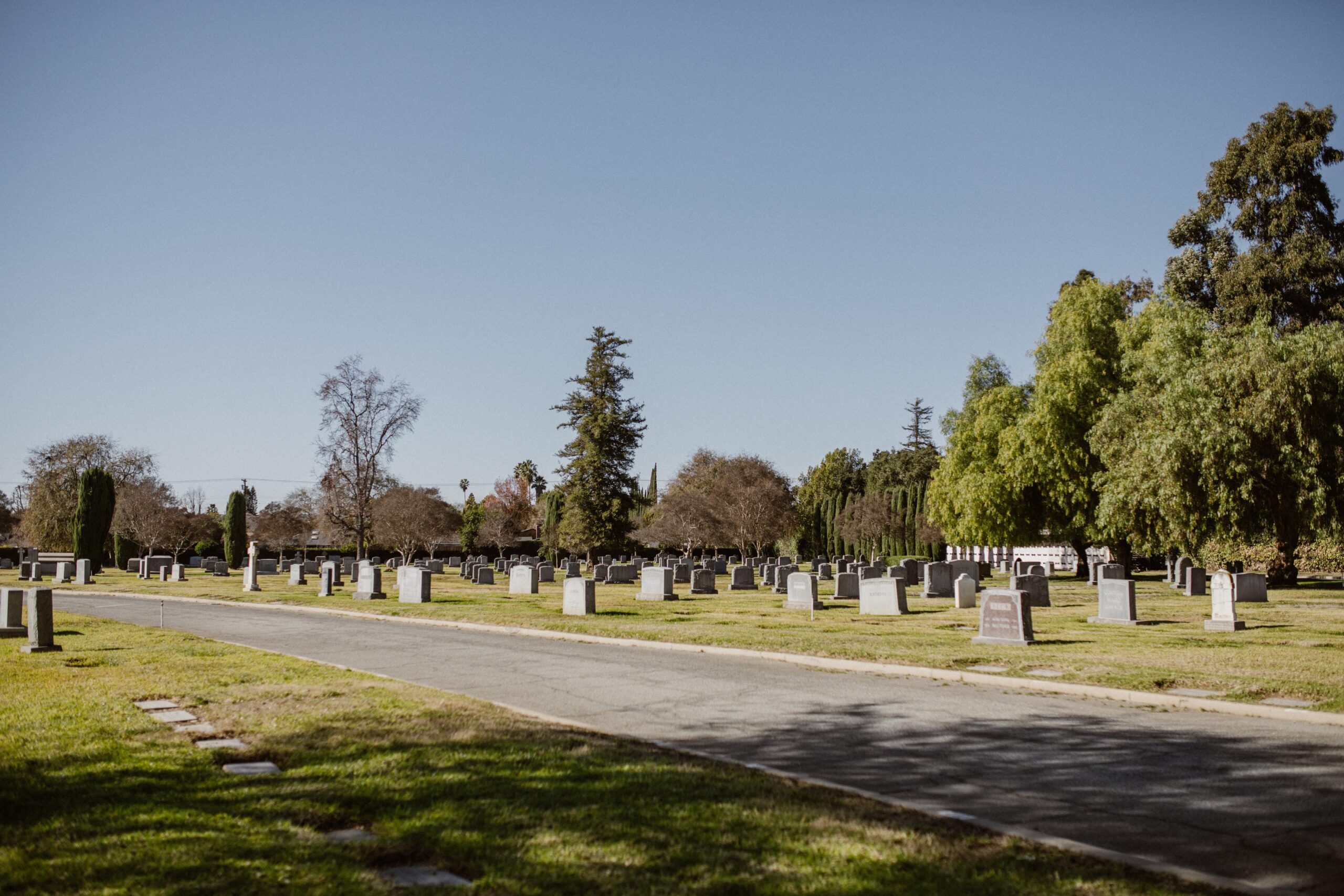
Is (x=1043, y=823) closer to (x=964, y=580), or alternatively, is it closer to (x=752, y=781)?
(x=752, y=781)

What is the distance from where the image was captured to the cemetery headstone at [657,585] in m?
29.2

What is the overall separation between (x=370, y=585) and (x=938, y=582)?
17.7 meters

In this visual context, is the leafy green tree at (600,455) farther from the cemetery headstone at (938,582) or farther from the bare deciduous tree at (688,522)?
the cemetery headstone at (938,582)

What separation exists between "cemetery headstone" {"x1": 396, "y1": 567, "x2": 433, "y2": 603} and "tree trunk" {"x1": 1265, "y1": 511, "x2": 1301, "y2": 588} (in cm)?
2495

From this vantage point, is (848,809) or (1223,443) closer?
(848,809)

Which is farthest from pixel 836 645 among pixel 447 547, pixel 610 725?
pixel 447 547

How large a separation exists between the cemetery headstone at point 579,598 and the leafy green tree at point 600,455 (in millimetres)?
35682

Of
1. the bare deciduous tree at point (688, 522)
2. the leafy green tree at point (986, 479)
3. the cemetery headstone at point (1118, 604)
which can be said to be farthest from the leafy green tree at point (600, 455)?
the cemetery headstone at point (1118, 604)

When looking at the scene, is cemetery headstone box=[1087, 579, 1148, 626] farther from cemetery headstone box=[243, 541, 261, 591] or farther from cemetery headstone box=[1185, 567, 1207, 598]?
cemetery headstone box=[243, 541, 261, 591]

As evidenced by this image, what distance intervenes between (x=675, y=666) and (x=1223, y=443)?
20603mm

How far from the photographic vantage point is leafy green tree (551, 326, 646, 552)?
59.2 m

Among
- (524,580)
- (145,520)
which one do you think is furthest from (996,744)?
(145,520)

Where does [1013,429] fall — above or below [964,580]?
above

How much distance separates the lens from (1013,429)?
37.4 meters
